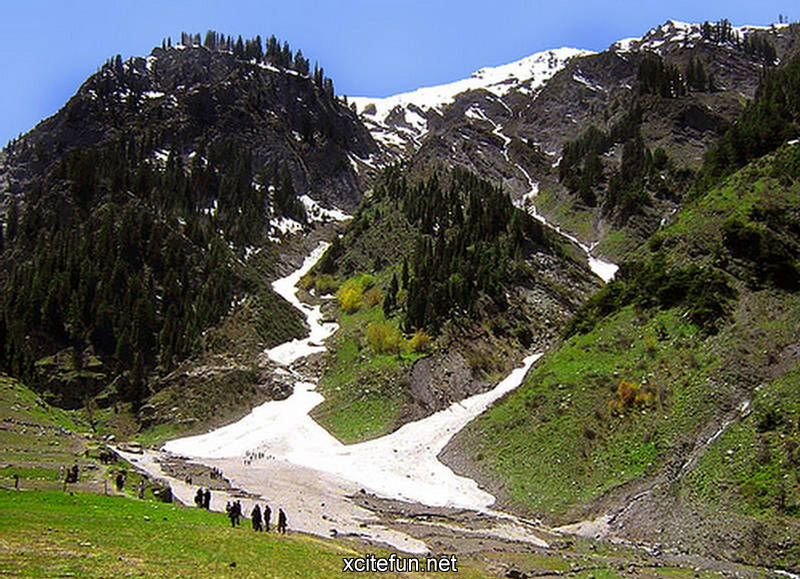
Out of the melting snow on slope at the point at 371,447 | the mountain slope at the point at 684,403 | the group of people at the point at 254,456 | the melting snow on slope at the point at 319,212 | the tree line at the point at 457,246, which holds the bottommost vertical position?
the group of people at the point at 254,456

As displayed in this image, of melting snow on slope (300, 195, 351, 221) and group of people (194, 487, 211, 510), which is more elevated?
melting snow on slope (300, 195, 351, 221)

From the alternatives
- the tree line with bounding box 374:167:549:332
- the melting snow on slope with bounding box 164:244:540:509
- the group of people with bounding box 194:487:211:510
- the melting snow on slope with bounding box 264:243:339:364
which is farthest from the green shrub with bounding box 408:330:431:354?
the group of people with bounding box 194:487:211:510

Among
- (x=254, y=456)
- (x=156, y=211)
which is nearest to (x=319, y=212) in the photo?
(x=156, y=211)

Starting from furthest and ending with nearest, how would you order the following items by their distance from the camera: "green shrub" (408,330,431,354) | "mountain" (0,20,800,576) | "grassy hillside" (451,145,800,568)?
1. "green shrub" (408,330,431,354)
2. "mountain" (0,20,800,576)
3. "grassy hillside" (451,145,800,568)

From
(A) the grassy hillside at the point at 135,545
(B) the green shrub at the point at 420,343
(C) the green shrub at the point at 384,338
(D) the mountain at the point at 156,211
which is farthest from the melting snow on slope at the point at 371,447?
(A) the grassy hillside at the point at 135,545

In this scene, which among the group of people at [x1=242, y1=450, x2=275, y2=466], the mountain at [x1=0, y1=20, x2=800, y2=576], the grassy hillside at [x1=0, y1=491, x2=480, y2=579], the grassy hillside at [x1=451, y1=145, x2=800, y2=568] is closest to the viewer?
Answer: the grassy hillside at [x1=0, y1=491, x2=480, y2=579]

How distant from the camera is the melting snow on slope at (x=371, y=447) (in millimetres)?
48688

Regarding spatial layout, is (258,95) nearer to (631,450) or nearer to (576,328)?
(576,328)

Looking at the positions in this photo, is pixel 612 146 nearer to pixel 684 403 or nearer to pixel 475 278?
pixel 475 278

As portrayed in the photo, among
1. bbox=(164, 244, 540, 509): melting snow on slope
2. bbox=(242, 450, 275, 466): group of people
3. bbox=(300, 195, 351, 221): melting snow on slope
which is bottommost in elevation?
bbox=(242, 450, 275, 466): group of people

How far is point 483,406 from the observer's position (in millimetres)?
64375

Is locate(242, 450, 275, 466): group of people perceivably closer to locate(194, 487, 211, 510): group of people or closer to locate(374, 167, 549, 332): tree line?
locate(194, 487, 211, 510): group of people

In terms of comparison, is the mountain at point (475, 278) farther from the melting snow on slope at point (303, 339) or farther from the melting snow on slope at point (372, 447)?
the melting snow on slope at point (303, 339)

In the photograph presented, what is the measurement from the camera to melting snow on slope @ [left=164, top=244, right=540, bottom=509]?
4869 centimetres
